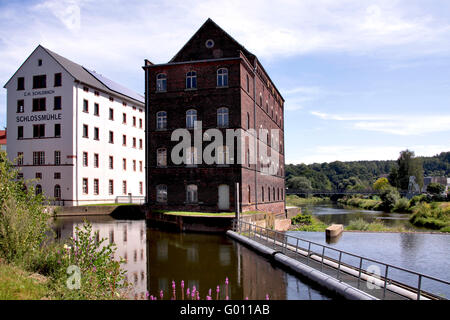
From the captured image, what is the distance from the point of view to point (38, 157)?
4200 cm

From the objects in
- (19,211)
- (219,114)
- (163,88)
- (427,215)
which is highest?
(163,88)

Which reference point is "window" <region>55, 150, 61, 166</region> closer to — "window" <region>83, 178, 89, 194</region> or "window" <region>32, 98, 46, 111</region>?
"window" <region>83, 178, 89, 194</region>

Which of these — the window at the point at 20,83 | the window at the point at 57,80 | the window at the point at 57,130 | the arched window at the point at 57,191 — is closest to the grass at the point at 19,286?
the arched window at the point at 57,191

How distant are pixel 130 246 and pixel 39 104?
28.7 m

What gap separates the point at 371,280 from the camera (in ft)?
34.7

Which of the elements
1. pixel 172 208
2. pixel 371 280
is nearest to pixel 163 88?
pixel 172 208

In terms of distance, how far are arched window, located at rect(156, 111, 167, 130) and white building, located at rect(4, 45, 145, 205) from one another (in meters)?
12.6

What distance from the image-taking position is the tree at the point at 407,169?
327 ft

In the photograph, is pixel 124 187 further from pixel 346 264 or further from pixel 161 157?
pixel 346 264

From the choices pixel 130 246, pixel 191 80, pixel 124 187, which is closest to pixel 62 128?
pixel 124 187

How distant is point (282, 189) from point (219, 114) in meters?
20.7

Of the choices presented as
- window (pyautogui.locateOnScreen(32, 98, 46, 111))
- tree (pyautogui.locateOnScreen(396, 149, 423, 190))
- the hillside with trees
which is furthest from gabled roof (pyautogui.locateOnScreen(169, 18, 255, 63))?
the hillside with trees

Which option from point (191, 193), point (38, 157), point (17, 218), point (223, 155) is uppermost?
point (38, 157)

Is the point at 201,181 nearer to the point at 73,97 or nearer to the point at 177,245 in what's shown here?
the point at 177,245
